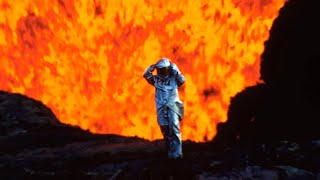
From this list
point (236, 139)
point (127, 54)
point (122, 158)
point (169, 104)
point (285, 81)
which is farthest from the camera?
point (127, 54)

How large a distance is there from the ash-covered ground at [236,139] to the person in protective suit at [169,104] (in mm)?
451

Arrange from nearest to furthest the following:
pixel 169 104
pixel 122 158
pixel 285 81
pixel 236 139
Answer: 1. pixel 169 104
2. pixel 122 158
3. pixel 236 139
4. pixel 285 81

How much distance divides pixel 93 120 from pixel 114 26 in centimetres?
299

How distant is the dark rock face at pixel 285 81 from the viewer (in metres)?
13.3

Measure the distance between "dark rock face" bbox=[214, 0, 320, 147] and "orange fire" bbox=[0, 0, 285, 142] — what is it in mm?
352

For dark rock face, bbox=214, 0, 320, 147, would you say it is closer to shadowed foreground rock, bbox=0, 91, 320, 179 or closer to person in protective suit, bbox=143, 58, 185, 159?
shadowed foreground rock, bbox=0, 91, 320, 179

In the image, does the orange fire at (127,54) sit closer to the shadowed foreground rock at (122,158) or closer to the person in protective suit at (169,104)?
the shadowed foreground rock at (122,158)

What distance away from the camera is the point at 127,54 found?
14.2 metres

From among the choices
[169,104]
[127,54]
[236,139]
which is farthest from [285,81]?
[169,104]

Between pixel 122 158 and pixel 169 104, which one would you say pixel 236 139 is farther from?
pixel 169 104

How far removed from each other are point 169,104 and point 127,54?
6319 millimetres

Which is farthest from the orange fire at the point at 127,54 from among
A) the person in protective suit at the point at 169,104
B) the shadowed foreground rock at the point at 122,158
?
the person in protective suit at the point at 169,104

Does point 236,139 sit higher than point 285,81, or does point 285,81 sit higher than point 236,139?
point 285,81

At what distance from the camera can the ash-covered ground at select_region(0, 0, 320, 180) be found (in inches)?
324
